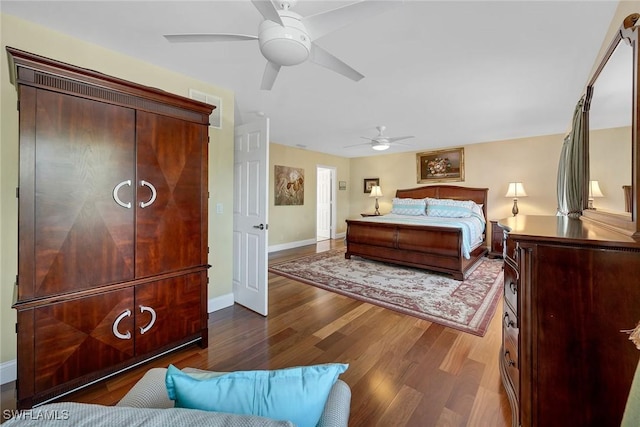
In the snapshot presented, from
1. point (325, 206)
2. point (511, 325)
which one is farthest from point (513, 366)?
point (325, 206)

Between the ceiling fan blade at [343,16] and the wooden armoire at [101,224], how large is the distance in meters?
1.06

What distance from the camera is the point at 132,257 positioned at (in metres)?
1.72

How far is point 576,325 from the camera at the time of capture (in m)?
1.06

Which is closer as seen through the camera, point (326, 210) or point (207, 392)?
point (207, 392)

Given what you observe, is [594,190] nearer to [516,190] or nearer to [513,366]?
[513,366]

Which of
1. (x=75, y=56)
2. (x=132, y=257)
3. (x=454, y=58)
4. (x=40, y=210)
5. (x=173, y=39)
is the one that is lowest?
(x=132, y=257)

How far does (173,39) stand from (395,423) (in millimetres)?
2475

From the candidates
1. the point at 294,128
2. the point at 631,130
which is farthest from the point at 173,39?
the point at 294,128

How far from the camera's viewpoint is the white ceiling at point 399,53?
169cm

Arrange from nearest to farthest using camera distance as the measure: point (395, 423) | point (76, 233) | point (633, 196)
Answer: point (633, 196)
point (395, 423)
point (76, 233)

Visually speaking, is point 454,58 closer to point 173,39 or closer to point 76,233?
point 173,39

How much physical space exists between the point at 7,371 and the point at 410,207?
5.64 m

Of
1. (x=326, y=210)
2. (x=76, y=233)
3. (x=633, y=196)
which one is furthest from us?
(x=326, y=210)

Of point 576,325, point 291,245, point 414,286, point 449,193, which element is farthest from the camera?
point 291,245
